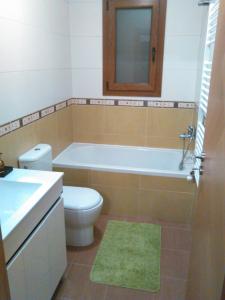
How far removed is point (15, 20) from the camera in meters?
1.96

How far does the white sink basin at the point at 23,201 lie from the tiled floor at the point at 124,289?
70 centimetres

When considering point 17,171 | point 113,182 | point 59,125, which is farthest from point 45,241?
point 59,125

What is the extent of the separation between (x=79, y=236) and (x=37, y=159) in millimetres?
742

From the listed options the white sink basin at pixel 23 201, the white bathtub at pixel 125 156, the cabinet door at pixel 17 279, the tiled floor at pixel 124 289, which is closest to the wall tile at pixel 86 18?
the white bathtub at pixel 125 156

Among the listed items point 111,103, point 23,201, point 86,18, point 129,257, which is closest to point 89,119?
point 111,103

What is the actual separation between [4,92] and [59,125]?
3.50 feet

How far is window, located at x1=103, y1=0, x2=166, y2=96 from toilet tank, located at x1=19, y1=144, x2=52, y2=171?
123 centimetres

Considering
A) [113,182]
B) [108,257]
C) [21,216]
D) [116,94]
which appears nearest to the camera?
[21,216]

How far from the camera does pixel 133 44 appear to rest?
119 inches

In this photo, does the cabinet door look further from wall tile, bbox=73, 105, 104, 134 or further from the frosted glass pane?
the frosted glass pane

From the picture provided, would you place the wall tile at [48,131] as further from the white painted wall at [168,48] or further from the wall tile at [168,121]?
the wall tile at [168,121]

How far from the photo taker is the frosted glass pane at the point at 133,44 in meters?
2.90

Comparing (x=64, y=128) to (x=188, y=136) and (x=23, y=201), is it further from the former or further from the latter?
(x=23, y=201)

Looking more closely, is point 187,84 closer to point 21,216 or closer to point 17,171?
point 17,171
